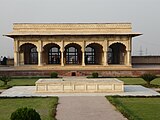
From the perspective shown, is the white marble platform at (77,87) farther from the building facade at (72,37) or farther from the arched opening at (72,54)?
the arched opening at (72,54)

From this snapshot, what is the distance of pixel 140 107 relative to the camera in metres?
10.8

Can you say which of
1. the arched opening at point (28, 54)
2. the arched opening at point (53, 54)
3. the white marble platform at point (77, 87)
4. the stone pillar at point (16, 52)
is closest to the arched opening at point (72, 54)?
the arched opening at point (53, 54)

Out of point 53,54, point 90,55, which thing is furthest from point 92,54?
point 53,54

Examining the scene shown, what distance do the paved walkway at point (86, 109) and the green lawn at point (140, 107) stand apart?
274mm

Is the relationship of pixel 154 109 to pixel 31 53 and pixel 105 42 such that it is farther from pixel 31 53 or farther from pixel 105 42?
pixel 31 53

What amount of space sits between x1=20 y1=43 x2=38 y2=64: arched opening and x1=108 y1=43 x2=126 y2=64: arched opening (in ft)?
24.5

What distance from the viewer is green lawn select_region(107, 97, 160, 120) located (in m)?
9.26

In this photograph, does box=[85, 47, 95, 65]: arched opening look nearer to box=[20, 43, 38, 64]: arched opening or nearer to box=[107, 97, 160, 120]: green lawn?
box=[20, 43, 38, 64]: arched opening

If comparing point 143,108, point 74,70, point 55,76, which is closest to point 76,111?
point 143,108

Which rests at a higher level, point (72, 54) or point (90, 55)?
point (72, 54)

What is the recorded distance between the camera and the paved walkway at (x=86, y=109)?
29.9 ft

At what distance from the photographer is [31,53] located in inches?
1348

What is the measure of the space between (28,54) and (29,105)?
2263 centimetres

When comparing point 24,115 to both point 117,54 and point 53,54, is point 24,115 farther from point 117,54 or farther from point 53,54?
point 53,54
